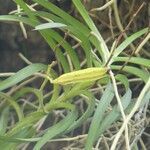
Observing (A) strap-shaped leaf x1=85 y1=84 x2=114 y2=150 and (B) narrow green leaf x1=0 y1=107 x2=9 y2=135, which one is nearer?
(A) strap-shaped leaf x1=85 y1=84 x2=114 y2=150

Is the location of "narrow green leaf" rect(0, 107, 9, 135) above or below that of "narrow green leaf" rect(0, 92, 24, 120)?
below

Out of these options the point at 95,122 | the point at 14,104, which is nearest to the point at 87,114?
the point at 95,122

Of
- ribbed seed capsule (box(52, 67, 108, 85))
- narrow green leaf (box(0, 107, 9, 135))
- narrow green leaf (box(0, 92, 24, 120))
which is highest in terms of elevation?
ribbed seed capsule (box(52, 67, 108, 85))

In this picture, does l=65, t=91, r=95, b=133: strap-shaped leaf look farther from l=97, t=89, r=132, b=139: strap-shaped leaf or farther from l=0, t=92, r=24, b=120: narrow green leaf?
l=0, t=92, r=24, b=120: narrow green leaf

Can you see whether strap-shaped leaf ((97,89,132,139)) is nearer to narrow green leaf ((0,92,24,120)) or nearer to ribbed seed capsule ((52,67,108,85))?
ribbed seed capsule ((52,67,108,85))

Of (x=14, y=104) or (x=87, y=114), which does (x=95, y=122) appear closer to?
(x=87, y=114)

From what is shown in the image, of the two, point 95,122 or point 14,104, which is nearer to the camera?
point 95,122

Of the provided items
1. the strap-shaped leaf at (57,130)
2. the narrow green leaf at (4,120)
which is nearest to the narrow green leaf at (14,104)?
the narrow green leaf at (4,120)

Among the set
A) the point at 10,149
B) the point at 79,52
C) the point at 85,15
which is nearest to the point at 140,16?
the point at 79,52

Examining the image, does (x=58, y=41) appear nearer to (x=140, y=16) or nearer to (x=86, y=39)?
(x=86, y=39)

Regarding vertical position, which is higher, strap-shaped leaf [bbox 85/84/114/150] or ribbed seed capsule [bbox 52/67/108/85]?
ribbed seed capsule [bbox 52/67/108/85]

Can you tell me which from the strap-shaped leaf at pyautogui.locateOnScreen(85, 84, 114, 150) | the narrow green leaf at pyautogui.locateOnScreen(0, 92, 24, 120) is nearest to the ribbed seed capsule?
the strap-shaped leaf at pyautogui.locateOnScreen(85, 84, 114, 150)
